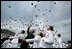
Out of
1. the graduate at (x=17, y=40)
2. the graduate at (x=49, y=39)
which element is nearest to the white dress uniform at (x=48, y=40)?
the graduate at (x=49, y=39)

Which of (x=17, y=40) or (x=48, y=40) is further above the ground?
(x=48, y=40)

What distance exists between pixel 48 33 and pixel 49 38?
0.42m

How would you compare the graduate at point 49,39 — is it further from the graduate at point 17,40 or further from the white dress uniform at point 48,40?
the graduate at point 17,40

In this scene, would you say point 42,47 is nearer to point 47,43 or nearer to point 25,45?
point 47,43

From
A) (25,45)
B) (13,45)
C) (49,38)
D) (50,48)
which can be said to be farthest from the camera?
(13,45)

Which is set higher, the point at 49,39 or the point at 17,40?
the point at 49,39

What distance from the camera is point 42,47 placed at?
7957 mm

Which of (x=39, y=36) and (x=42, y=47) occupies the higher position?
(x=39, y=36)

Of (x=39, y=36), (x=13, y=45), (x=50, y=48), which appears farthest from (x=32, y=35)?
(x=13, y=45)

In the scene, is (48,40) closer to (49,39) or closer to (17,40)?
(49,39)

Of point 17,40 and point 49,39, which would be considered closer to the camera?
point 49,39

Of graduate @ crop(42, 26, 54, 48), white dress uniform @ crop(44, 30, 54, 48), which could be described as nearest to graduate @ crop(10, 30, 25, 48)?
graduate @ crop(42, 26, 54, 48)

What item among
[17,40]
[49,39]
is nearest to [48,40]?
[49,39]

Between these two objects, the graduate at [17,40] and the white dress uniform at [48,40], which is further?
the graduate at [17,40]
